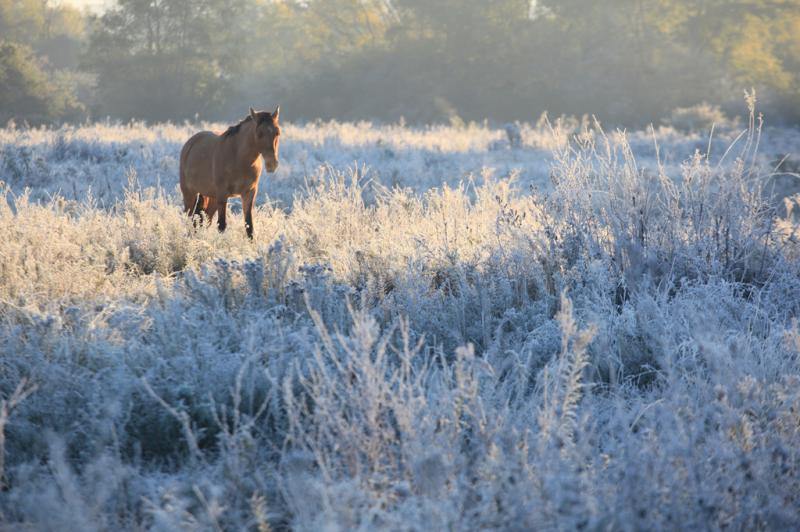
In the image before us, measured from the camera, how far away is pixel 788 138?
2394 centimetres

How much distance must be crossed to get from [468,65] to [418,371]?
37.3 m

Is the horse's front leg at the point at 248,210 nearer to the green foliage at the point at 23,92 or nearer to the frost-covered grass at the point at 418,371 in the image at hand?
the frost-covered grass at the point at 418,371

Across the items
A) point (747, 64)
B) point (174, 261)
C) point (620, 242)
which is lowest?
point (174, 261)

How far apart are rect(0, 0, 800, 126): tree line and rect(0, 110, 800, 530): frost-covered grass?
28.8 meters

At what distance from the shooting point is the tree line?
3456 centimetres

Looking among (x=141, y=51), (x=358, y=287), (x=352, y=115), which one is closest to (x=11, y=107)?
(x=141, y=51)

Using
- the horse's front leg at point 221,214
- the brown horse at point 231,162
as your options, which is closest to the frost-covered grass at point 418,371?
the horse's front leg at point 221,214

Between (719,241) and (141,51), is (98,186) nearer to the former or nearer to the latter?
(719,241)

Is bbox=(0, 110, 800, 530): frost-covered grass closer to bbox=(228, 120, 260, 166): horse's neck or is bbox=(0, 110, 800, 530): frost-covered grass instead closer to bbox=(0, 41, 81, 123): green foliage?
bbox=(228, 120, 260, 166): horse's neck

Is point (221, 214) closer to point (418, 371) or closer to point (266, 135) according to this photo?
point (266, 135)

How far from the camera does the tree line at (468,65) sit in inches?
1361

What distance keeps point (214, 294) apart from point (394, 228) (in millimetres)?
2489

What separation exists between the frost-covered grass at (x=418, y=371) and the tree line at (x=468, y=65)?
28.8 meters

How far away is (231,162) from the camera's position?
7383 millimetres
